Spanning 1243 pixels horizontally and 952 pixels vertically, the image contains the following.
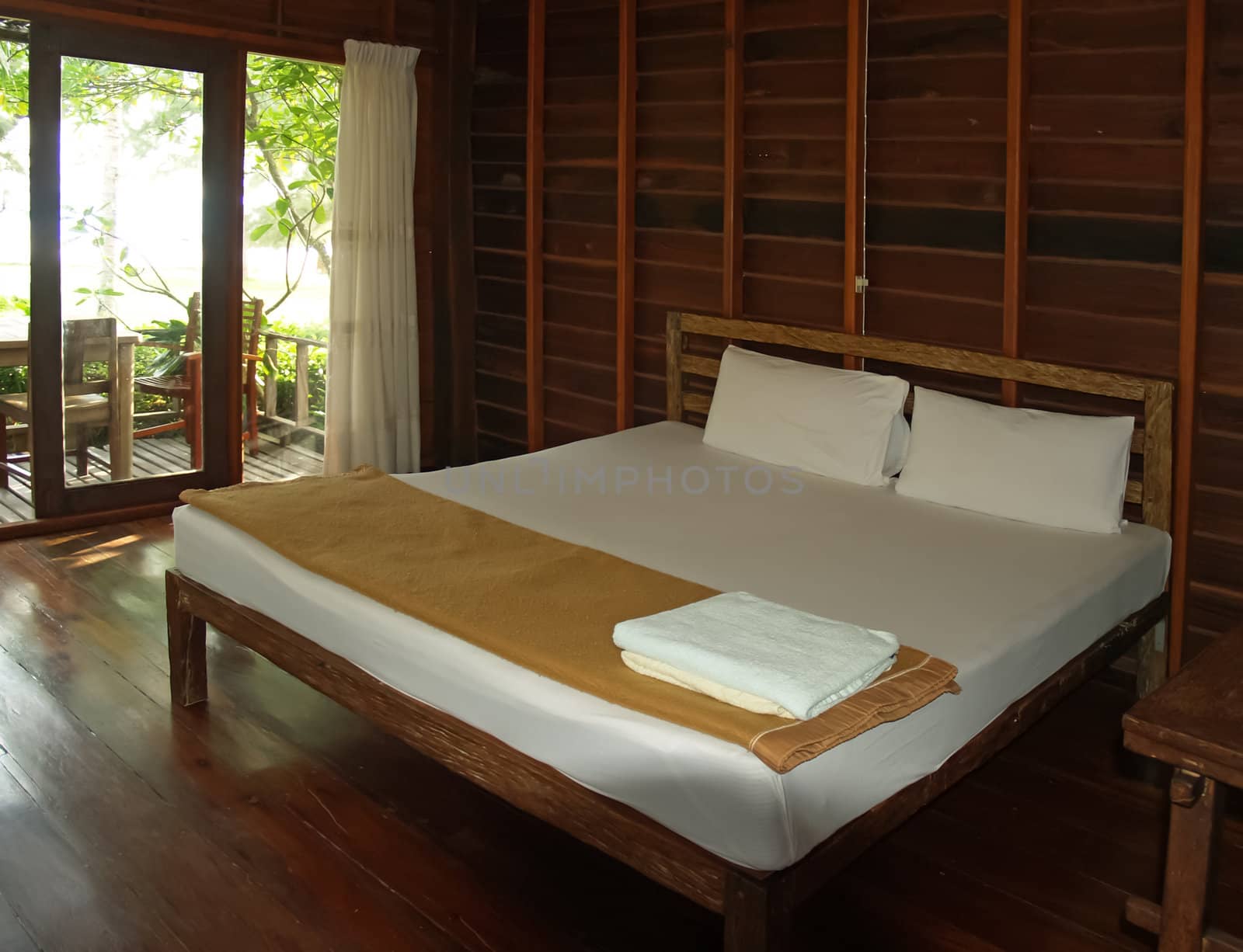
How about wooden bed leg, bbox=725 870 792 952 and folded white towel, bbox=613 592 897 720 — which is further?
folded white towel, bbox=613 592 897 720

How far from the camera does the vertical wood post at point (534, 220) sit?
200 inches

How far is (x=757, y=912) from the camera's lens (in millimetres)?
2002

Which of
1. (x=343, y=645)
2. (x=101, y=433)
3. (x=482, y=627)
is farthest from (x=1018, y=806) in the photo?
(x=101, y=433)

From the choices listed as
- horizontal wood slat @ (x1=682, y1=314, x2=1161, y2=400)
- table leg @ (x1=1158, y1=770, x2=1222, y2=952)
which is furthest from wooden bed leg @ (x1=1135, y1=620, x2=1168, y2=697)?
table leg @ (x1=1158, y1=770, x2=1222, y2=952)

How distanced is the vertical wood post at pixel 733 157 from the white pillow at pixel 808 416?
→ 29 cm

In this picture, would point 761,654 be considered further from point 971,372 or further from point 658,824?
point 971,372

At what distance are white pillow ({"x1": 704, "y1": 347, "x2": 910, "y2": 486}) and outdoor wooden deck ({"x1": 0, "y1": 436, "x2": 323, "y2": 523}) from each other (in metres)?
2.04

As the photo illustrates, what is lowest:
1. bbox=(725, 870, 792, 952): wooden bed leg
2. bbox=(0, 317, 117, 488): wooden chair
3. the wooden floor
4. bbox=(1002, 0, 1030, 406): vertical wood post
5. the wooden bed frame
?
the wooden floor

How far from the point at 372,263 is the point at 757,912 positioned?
→ 3.92 metres

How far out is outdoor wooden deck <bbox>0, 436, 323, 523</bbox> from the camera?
4.80m

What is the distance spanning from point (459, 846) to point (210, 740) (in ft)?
2.75

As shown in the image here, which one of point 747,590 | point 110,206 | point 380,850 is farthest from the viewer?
point 110,206

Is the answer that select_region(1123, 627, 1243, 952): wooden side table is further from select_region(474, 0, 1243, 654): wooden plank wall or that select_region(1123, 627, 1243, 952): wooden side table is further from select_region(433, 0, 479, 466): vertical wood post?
select_region(433, 0, 479, 466): vertical wood post

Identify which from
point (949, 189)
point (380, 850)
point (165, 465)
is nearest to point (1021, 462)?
point (949, 189)
